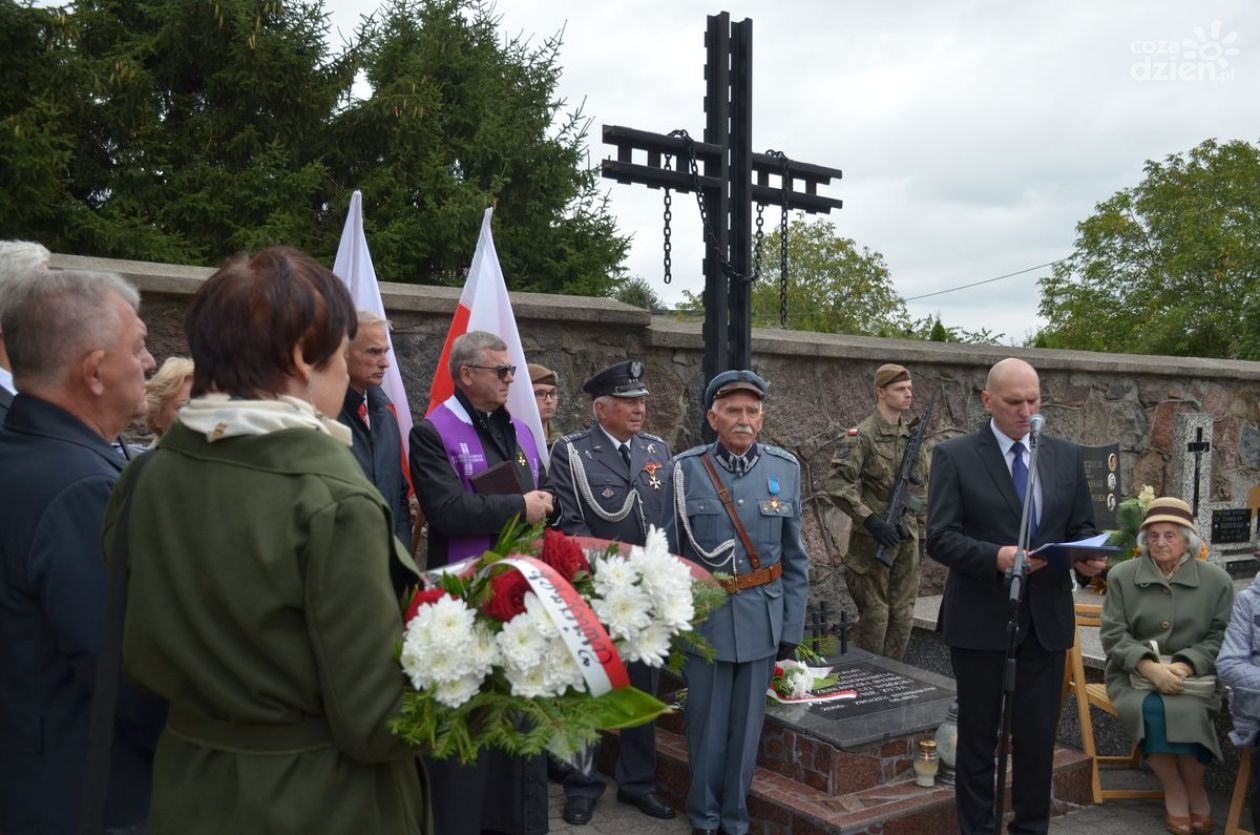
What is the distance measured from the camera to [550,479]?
16.3ft

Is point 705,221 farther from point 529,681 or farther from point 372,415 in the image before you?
point 529,681

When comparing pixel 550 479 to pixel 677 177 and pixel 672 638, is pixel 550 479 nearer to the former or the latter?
pixel 677 177

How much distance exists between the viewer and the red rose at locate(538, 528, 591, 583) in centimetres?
190

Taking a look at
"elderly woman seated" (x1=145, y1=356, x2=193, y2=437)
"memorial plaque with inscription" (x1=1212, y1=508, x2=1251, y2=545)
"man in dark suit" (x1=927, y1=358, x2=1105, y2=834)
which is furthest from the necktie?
"memorial plaque with inscription" (x1=1212, y1=508, x2=1251, y2=545)

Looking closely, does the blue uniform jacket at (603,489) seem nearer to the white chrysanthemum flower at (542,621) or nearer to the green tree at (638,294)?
the white chrysanthemum flower at (542,621)

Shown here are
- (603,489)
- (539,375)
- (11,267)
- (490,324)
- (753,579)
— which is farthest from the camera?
(539,375)

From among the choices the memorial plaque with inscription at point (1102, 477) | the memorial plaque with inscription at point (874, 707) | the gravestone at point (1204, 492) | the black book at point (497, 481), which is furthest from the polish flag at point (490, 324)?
the gravestone at point (1204, 492)

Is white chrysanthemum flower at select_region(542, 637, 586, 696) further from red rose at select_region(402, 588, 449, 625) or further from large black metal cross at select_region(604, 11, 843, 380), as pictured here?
large black metal cross at select_region(604, 11, 843, 380)

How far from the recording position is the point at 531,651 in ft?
5.46

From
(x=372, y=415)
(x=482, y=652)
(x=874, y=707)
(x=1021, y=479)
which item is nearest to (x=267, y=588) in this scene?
(x=482, y=652)

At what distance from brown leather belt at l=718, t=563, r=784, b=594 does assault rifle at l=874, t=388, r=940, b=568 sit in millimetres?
2103

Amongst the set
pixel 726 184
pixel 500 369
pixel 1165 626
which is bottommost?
pixel 1165 626

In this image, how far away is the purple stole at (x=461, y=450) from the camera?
441cm

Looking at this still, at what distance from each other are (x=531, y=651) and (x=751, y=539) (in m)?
3.00
